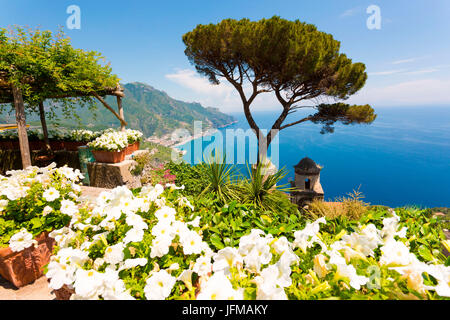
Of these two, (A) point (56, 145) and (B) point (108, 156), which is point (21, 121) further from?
(B) point (108, 156)

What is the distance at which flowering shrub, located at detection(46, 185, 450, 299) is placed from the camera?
0.76 metres

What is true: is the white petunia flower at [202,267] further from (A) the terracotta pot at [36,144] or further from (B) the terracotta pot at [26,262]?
(A) the terracotta pot at [36,144]

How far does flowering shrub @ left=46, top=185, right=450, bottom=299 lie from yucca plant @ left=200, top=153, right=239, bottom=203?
82.0 inches

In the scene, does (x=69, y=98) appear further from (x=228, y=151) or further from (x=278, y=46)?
(x=278, y=46)

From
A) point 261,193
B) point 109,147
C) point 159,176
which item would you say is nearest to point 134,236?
point 261,193

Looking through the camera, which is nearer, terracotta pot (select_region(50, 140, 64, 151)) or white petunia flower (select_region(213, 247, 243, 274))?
white petunia flower (select_region(213, 247, 243, 274))

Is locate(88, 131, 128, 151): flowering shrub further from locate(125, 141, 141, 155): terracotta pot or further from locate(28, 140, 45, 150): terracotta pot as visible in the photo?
locate(28, 140, 45, 150): terracotta pot

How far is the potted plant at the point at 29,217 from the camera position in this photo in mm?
1774

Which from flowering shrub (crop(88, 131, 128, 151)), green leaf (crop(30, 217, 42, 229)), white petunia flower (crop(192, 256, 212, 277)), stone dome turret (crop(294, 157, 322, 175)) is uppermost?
flowering shrub (crop(88, 131, 128, 151))

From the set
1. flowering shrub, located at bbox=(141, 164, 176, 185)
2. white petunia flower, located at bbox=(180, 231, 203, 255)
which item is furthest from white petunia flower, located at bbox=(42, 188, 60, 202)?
flowering shrub, located at bbox=(141, 164, 176, 185)

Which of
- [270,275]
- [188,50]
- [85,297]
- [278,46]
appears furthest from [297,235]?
[188,50]

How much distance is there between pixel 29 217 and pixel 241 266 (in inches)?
85.0

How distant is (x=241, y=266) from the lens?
874mm

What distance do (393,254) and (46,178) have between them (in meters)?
2.72
